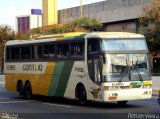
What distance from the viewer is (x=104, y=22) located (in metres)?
67.8

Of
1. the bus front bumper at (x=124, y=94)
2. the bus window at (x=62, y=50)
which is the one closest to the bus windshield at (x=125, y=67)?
the bus front bumper at (x=124, y=94)

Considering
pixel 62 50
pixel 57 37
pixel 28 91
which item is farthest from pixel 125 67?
pixel 28 91

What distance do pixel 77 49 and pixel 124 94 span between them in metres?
3.13

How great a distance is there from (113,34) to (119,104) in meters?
3.22

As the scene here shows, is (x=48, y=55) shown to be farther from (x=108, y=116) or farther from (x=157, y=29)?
(x=157, y=29)

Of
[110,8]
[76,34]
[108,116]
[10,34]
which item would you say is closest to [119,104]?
[76,34]

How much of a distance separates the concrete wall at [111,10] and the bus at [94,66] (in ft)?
119

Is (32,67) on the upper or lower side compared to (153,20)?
lower

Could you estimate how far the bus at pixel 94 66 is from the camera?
63.9ft

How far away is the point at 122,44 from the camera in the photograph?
2017cm

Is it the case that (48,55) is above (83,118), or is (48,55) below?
above

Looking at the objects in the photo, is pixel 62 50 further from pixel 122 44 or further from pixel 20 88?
pixel 20 88

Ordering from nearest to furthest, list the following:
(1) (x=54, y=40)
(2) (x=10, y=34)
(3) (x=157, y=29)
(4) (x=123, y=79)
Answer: (4) (x=123, y=79)
(1) (x=54, y=40)
(3) (x=157, y=29)
(2) (x=10, y=34)

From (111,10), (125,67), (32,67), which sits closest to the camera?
(125,67)
